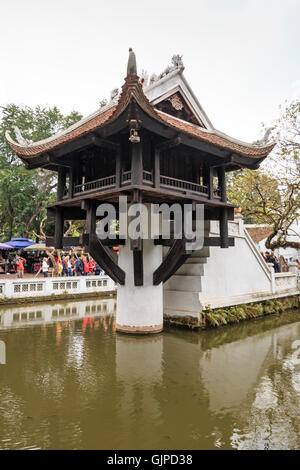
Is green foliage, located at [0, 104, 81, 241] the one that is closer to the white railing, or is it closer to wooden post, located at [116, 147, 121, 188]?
the white railing

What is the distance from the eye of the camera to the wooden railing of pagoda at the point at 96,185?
772 centimetres

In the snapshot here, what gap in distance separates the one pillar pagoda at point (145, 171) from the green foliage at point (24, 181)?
1584cm

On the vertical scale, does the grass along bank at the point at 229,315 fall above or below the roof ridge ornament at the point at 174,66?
below

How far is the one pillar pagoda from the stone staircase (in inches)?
38.8

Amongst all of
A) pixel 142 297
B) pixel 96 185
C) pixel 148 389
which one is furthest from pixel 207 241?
pixel 148 389

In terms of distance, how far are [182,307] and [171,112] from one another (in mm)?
5888

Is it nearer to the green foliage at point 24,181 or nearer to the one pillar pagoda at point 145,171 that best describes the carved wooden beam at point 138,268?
the one pillar pagoda at point 145,171

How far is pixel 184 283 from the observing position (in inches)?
394

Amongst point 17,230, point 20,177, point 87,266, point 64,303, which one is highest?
point 20,177

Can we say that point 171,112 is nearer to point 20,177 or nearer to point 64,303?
point 64,303

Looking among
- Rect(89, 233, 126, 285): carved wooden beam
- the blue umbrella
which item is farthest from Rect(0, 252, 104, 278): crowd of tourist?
Rect(89, 233, 126, 285): carved wooden beam

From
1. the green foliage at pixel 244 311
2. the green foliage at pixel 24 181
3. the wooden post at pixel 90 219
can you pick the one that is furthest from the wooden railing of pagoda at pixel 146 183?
the green foliage at pixel 24 181
